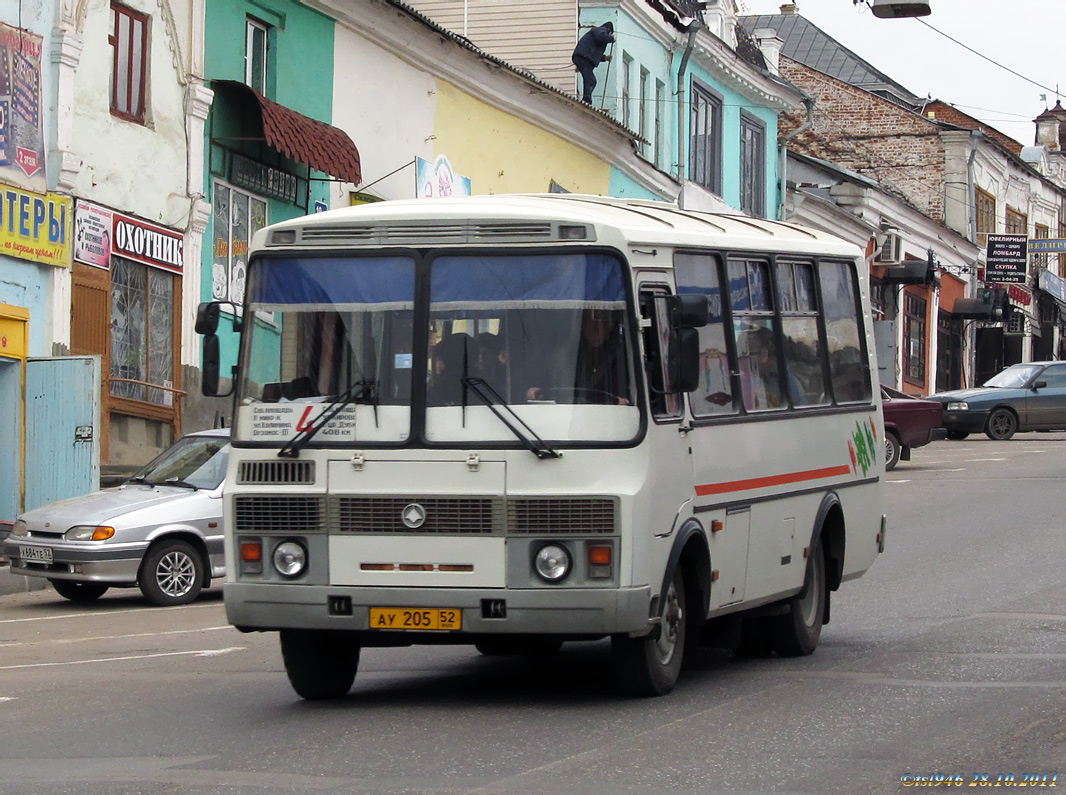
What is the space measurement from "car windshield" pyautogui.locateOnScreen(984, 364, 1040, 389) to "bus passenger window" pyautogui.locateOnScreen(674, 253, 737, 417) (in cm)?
2702

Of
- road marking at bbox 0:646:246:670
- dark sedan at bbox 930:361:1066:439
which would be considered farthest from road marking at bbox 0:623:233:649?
dark sedan at bbox 930:361:1066:439

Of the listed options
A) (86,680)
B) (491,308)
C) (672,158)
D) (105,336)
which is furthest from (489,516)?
(672,158)

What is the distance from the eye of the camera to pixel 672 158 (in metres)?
40.5

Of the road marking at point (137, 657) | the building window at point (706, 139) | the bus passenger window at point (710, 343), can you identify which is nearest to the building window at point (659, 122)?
the building window at point (706, 139)

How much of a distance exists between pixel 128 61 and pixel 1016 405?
67.1 feet

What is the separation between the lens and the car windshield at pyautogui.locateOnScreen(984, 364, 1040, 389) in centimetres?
3644

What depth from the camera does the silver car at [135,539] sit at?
53.3 ft

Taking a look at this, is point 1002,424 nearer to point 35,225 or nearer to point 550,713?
point 35,225

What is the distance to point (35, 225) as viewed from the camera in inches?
808

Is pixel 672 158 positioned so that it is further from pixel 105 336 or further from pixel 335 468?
pixel 335 468

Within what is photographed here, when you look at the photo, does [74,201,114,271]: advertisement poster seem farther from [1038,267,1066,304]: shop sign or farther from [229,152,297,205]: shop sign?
[1038,267,1066,304]: shop sign

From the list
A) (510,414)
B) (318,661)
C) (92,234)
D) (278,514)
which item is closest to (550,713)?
(318,661)

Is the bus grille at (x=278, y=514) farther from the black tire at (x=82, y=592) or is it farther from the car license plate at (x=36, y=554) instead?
the black tire at (x=82, y=592)

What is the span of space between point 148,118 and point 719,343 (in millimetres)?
13768
